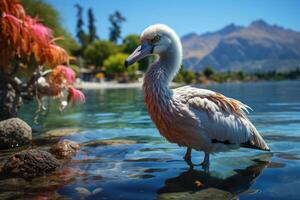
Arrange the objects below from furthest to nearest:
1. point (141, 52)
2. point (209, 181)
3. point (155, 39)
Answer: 1. point (155, 39)
2. point (141, 52)
3. point (209, 181)

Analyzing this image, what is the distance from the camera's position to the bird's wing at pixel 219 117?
6.16 m

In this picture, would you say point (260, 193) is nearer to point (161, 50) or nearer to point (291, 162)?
point (291, 162)

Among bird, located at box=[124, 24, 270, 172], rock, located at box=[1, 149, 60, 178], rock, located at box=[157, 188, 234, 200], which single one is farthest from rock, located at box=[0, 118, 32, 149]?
rock, located at box=[157, 188, 234, 200]

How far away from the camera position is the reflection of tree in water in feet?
18.3

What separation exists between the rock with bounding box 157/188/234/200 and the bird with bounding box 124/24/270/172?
3.04 feet

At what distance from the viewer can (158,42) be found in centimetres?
625

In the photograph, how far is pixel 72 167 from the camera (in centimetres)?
713

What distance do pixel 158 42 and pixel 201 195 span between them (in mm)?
2406

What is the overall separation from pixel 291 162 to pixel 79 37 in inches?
4720

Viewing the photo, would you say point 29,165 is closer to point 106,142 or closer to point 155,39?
point 155,39

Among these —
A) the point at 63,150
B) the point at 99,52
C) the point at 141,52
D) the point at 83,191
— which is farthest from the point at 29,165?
the point at 99,52

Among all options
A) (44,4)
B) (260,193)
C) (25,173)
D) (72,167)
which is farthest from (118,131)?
(44,4)

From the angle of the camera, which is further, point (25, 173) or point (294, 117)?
point (294, 117)

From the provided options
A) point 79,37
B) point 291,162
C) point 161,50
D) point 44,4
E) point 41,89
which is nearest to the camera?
point 161,50
